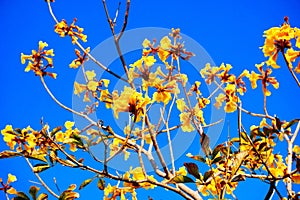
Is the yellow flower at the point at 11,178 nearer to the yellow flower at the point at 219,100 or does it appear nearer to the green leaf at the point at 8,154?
the green leaf at the point at 8,154

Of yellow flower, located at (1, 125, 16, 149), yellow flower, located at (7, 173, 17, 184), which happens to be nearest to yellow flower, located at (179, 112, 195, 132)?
yellow flower, located at (1, 125, 16, 149)

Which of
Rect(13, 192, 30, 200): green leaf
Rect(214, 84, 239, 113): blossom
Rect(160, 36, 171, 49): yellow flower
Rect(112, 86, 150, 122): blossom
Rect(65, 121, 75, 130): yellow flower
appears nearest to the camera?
Rect(112, 86, 150, 122): blossom

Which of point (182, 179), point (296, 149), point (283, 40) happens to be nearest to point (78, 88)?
point (182, 179)

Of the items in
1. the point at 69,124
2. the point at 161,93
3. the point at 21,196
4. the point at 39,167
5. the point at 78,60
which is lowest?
the point at 21,196

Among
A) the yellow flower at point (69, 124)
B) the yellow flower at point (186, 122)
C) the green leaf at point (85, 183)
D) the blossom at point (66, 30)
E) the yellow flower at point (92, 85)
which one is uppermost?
the blossom at point (66, 30)

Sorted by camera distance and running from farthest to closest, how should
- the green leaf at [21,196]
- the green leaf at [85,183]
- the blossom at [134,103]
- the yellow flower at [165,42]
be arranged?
the yellow flower at [165,42]
the green leaf at [85,183]
the green leaf at [21,196]
the blossom at [134,103]

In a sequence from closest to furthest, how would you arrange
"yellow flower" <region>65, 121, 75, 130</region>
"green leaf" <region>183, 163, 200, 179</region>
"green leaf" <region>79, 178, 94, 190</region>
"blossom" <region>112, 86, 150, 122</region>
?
"green leaf" <region>183, 163, 200, 179</region>, "blossom" <region>112, 86, 150, 122</region>, "green leaf" <region>79, 178, 94, 190</region>, "yellow flower" <region>65, 121, 75, 130</region>

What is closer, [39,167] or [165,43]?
[39,167]

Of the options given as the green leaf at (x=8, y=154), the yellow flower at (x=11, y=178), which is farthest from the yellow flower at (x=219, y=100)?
the yellow flower at (x=11, y=178)

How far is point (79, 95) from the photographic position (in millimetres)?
2205

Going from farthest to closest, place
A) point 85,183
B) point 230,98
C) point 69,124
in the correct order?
1. point 69,124
2. point 230,98
3. point 85,183

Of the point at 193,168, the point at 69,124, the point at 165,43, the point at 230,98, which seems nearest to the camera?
the point at 193,168

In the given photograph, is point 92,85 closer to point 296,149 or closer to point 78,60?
point 78,60

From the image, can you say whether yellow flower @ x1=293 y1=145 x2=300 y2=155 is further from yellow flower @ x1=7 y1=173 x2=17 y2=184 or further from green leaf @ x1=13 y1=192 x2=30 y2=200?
yellow flower @ x1=7 y1=173 x2=17 y2=184
